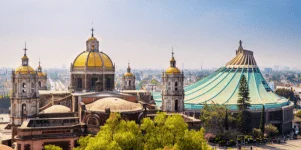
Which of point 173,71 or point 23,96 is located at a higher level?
point 173,71

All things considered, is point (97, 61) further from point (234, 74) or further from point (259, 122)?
point (234, 74)

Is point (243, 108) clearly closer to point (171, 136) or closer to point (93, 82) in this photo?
point (93, 82)

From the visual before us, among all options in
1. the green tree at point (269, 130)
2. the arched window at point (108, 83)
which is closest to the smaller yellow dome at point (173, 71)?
the arched window at point (108, 83)

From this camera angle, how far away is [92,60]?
36.0 m

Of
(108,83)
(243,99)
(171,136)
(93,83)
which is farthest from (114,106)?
(243,99)

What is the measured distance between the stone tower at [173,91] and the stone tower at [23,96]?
47.2 feet

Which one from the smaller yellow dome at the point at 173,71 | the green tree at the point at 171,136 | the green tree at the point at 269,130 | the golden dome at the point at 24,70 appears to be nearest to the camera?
the green tree at the point at 171,136

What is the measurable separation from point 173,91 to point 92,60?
9.88m

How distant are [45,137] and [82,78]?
→ 475 inches

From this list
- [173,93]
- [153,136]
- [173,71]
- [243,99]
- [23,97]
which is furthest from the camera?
[243,99]

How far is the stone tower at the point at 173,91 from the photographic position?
37406 mm

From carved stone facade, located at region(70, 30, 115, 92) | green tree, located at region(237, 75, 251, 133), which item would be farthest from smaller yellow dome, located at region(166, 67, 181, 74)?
green tree, located at region(237, 75, 251, 133)

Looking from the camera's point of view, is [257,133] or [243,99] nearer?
[257,133]

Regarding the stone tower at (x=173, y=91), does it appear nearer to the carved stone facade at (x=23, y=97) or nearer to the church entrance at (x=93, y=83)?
A: the church entrance at (x=93, y=83)
